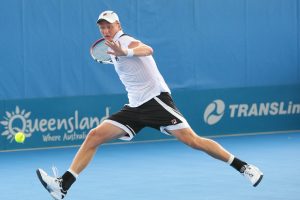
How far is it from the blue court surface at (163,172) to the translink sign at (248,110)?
594 mm

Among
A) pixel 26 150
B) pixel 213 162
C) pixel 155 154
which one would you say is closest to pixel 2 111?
pixel 26 150

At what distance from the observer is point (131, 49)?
263 inches

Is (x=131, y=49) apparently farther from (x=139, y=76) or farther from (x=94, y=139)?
(x=94, y=139)

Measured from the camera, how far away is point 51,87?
11.6 meters

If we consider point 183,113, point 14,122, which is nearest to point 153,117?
point 14,122

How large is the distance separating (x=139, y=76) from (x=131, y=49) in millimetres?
420

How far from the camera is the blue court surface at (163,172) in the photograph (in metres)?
7.54

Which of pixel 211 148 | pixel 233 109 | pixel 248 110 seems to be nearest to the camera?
pixel 211 148

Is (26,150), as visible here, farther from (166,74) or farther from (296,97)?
(296,97)

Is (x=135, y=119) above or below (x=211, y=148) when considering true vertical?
above

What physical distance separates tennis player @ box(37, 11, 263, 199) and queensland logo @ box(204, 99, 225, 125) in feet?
18.7

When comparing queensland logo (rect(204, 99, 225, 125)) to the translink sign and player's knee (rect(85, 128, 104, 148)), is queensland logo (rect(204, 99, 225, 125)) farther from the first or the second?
player's knee (rect(85, 128, 104, 148))

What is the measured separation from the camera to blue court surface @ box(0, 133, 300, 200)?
7.54 meters

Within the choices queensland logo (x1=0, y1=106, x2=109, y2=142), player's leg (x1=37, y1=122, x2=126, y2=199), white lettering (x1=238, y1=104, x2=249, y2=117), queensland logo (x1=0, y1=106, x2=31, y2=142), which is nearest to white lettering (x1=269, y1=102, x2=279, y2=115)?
white lettering (x1=238, y1=104, x2=249, y2=117)
